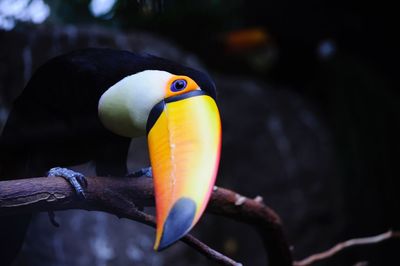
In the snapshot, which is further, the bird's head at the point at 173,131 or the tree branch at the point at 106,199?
the tree branch at the point at 106,199

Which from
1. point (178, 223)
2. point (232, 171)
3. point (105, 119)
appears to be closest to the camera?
point (178, 223)

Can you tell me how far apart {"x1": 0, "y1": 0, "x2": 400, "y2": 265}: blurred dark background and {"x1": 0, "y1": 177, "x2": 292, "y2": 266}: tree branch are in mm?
335

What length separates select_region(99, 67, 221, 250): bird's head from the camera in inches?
46.2

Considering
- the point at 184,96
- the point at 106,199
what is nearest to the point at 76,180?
the point at 106,199

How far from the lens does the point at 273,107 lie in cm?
396

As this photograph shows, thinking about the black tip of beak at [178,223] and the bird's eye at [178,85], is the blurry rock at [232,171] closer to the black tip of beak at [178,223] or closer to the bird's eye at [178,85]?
the bird's eye at [178,85]

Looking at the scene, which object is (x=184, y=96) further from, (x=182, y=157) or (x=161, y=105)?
(x=182, y=157)

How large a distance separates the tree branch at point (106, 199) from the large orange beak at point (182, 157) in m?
0.19

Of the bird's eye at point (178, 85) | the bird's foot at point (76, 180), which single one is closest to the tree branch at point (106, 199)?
the bird's foot at point (76, 180)

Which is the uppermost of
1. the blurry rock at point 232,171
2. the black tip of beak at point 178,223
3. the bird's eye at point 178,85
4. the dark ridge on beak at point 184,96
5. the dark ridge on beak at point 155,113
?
the bird's eye at point 178,85

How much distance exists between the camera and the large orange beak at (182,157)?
1154mm

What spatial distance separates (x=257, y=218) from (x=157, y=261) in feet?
3.34

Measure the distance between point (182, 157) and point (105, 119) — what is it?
1.41ft

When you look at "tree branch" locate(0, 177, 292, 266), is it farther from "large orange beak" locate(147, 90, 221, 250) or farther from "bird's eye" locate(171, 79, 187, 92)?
"bird's eye" locate(171, 79, 187, 92)
